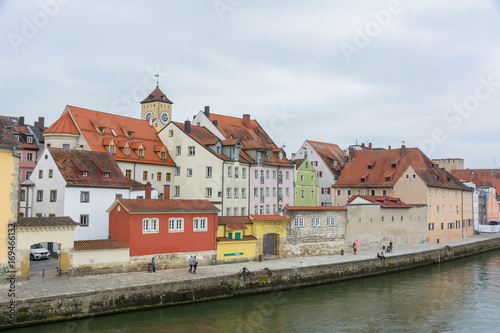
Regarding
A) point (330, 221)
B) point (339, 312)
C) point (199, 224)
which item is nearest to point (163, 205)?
point (199, 224)

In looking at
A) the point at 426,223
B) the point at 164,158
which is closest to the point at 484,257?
the point at 426,223

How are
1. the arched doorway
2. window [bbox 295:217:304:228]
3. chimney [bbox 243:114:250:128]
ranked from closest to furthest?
the arched doorway < window [bbox 295:217:304:228] < chimney [bbox 243:114:250:128]

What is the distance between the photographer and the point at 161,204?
1401 inches

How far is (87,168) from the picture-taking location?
4006 centimetres

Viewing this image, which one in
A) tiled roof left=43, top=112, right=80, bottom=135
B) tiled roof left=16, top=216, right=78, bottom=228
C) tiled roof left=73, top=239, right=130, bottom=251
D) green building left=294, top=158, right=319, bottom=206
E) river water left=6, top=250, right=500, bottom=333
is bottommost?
river water left=6, top=250, right=500, bottom=333

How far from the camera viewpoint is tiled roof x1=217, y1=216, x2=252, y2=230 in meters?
39.1

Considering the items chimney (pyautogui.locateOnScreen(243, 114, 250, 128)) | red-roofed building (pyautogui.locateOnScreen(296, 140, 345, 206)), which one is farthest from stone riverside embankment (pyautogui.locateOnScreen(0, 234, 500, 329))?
chimney (pyautogui.locateOnScreen(243, 114, 250, 128))

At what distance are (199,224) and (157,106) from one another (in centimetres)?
7781

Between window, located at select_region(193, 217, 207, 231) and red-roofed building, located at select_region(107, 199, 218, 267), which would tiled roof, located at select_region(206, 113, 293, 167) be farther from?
red-roofed building, located at select_region(107, 199, 218, 267)

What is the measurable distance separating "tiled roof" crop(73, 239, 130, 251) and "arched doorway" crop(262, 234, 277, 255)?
14081mm

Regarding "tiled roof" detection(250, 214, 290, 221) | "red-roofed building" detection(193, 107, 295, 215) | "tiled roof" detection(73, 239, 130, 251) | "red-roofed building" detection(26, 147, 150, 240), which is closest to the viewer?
"tiled roof" detection(73, 239, 130, 251)

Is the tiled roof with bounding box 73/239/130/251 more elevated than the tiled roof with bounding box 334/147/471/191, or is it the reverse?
the tiled roof with bounding box 334/147/471/191

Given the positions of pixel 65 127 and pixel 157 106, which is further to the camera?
pixel 157 106

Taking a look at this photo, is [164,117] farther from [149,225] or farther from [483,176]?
[149,225]
